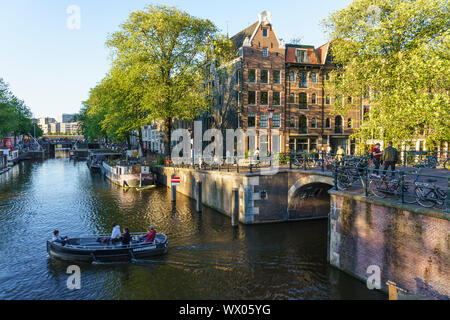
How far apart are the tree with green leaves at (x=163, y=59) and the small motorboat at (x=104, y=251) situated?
21193 mm

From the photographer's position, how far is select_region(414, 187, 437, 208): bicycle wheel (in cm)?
1131

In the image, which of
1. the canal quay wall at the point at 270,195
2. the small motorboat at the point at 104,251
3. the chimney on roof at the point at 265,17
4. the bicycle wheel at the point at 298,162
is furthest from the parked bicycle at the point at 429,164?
the chimney on roof at the point at 265,17

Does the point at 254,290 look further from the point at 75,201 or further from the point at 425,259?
the point at 75,201

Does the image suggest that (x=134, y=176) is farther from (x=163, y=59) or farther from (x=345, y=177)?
(x=345, y=177)

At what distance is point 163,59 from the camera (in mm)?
37688

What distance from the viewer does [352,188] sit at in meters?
16.2

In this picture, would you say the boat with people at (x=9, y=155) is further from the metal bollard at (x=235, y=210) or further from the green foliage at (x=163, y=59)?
the metal bollard at (x=235, y=210)

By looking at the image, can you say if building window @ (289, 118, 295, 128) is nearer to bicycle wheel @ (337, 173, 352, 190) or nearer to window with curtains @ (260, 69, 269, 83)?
window with curtains @ (260, 69, 269, 83)

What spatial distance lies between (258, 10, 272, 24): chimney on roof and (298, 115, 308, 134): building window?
12415mm

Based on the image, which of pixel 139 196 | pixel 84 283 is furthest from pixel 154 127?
pixel 84 283

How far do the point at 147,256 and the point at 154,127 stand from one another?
6229 centimetres

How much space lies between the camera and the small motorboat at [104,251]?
17.3 metres

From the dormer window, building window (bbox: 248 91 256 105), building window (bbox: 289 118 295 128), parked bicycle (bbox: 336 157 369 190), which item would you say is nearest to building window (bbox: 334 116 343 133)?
building window (bbox: 289 118 295 128)
